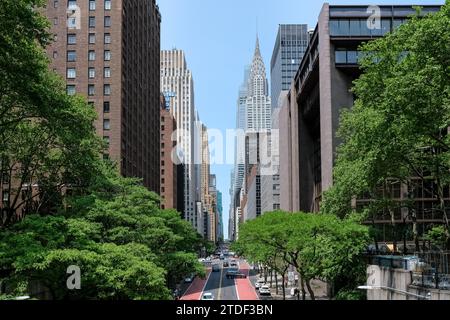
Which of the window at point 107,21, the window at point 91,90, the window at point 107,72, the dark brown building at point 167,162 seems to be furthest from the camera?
the dark brown building at point 167,162

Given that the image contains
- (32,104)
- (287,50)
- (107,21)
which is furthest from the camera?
(287,50)

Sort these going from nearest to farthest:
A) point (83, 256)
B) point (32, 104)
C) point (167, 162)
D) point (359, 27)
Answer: point (83, 256) → point (32, 104) → point (359, 27) → point (167, 162)

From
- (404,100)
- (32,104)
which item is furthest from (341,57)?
(32,104)

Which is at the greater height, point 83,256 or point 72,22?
point 72,22

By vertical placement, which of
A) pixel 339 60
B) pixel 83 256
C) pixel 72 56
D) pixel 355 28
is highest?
pixel 72 56

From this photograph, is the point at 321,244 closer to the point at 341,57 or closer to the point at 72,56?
the point at 341,57

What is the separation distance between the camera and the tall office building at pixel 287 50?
152 meters

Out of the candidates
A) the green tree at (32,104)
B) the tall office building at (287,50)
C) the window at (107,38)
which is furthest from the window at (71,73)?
the tall office building at (287,50)

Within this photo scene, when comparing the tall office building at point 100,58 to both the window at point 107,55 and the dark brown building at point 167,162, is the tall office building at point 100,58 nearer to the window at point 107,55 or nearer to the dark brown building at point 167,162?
the window at point 107,55

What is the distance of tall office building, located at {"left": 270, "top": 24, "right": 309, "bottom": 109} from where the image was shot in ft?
498

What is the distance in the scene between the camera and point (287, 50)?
160m

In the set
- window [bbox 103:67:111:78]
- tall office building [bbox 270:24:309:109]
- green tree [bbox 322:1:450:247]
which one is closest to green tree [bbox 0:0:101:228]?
green tree [bbox 322:1:450:247]

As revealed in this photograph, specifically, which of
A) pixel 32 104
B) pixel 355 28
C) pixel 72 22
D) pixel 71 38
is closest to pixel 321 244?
pixel 32 104

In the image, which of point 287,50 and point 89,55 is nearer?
point 89,55
